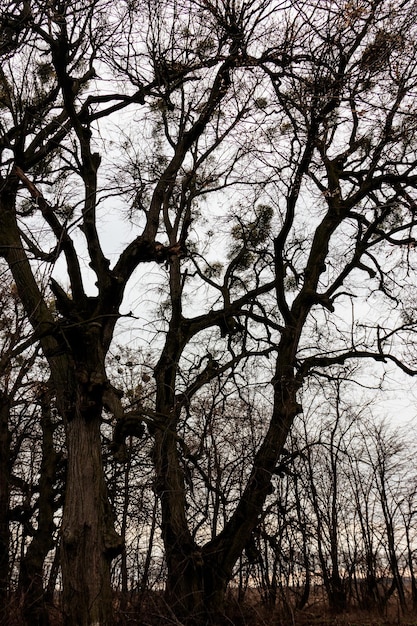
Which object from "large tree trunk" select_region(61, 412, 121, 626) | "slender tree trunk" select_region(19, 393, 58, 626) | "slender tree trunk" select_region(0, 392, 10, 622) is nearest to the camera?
"large tree trunk" select_region(61, 412, 121, 626)

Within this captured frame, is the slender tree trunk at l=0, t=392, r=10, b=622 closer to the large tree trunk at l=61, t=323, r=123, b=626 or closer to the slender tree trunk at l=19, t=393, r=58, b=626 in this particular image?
the slender tree trunk at l=19, t=393, r=58, b=626

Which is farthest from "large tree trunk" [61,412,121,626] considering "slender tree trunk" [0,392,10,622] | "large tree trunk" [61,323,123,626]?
"slender tree trunk" [0,392,10,622]

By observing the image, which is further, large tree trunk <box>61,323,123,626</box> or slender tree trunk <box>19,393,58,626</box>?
slender tree trunk <box>19,393,58,626</box>

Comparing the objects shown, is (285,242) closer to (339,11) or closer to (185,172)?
(185,172)

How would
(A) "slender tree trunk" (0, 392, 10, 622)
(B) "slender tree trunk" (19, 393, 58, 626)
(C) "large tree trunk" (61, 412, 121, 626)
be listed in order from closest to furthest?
1. (C) "large tree trunk" (61, 412, 121, 626)
2. (A) "slender tree trunk" (0, 392, 10, 622)
3. (B) "slender tree trunk" (19, 393, 58, 626)

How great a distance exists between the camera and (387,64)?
201 inches

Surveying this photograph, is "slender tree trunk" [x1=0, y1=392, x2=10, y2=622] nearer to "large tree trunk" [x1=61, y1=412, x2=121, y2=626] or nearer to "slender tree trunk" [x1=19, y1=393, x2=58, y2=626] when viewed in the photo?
"slender tree trunk" [x1=19, y1=393, x2=58, y2=626]

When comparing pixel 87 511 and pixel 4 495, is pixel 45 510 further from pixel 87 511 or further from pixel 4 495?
pixel 87 511

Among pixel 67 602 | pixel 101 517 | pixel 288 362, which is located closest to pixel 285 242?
pixel 288 362

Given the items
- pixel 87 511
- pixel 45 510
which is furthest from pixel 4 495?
pixel 87 511

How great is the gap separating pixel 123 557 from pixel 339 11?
34.6 ft

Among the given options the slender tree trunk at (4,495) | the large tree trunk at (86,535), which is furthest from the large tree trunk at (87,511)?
the slender tree trunk at (4,495)

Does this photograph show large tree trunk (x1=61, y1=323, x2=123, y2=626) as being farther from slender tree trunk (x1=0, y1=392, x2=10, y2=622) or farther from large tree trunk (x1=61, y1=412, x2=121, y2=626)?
slender tree trunk (x1=0, y1=392, x2=10, y2=622)

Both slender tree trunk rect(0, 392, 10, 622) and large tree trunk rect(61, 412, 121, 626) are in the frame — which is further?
slender tree trunk rect(0, 392, 10, 622)
